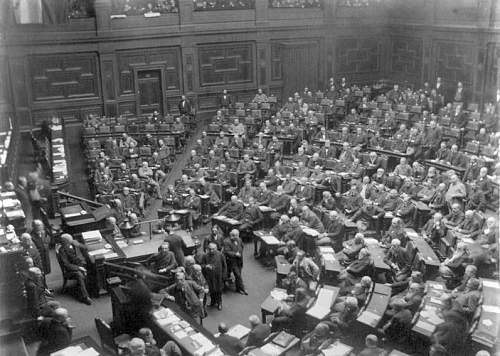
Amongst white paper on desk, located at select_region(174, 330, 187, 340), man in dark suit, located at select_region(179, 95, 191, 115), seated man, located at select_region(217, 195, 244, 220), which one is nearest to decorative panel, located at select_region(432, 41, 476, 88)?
man in dark suit, located at select_region(179, 95, 191, 115)

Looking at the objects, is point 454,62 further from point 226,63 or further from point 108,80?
point 108,80

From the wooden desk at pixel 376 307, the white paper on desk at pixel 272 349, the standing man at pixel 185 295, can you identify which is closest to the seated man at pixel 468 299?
the wooden desk at pixel 376 307

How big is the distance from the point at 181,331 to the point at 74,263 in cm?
385

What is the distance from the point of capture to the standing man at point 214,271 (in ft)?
41.3

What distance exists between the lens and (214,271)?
41.3 feet

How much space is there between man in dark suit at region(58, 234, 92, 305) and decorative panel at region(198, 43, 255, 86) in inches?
591

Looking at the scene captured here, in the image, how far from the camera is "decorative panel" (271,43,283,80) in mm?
27594

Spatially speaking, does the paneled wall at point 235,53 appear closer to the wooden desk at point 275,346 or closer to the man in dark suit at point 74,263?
the man in dark suit at point 74,263

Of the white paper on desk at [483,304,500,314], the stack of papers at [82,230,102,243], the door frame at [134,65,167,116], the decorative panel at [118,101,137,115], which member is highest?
the door frame at [134,65,167,116]

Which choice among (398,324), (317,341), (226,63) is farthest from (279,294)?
(226,63)

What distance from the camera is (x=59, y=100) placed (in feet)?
78.4

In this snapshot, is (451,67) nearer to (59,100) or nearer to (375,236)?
(375,236)

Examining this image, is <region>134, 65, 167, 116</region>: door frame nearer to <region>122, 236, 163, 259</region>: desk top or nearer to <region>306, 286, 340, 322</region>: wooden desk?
<region>122, 236, 163, 259</region>: desk top

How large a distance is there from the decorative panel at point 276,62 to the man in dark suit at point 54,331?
1977 centimetres
